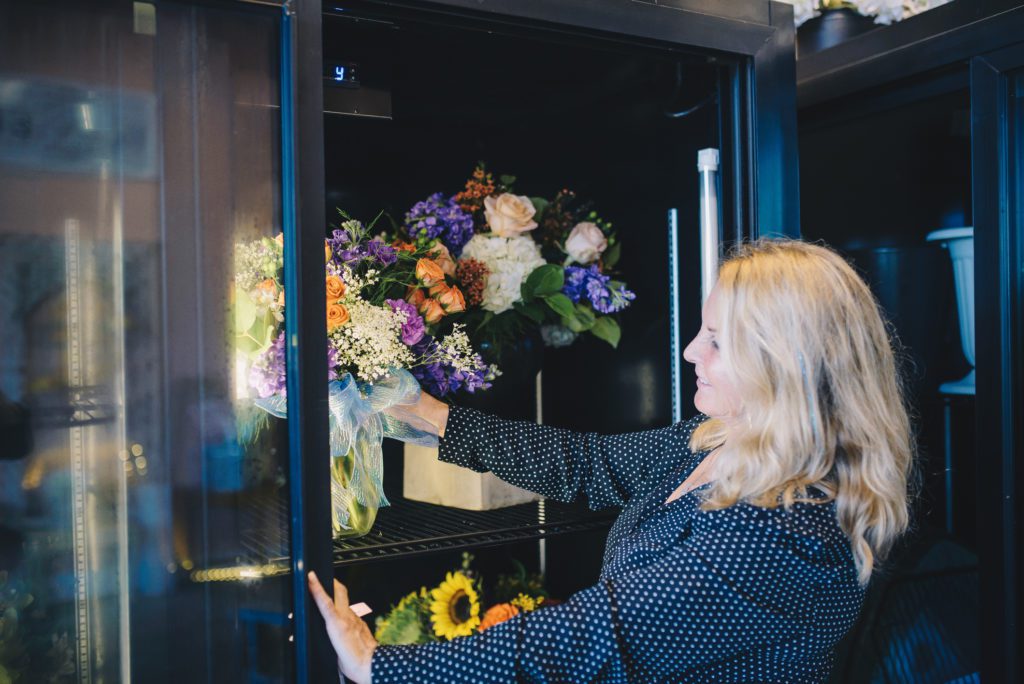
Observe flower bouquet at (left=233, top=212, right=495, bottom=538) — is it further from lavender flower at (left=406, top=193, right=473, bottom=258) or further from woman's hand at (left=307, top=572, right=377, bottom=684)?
woman's hand at (left=307, top=572, right=377, bottom=684)

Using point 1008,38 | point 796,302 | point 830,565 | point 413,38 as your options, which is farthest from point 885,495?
point 413,38

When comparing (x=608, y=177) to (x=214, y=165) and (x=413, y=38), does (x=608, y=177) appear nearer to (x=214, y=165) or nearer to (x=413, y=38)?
(x=413, y=38)

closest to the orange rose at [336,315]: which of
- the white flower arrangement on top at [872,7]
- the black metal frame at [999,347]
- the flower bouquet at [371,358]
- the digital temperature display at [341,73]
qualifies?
the flower bouquet at [371,358]

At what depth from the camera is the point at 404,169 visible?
1.77 m

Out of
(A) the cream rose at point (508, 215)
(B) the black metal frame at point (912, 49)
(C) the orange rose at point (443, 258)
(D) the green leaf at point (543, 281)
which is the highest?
(B) the black metal frame at point (912, 49)

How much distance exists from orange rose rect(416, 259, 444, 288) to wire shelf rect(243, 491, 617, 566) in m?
0.41

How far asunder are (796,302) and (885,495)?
0.27 meters

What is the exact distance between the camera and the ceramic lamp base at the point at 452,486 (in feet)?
5.36

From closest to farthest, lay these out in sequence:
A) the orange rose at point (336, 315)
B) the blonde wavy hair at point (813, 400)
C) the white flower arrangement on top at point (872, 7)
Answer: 1. the blonde wavy hair at point (813, 400)
2. the orange rose at point (336, 315)
3. the white flower arrangement on top at point (872, 7)

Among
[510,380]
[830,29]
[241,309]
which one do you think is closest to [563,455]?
[510,380]

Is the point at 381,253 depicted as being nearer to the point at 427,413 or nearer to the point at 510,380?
the point at 427,413

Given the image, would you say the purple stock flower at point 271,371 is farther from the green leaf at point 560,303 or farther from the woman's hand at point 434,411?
the green leaf at point 560,303

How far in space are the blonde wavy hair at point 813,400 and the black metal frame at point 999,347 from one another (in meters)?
0.46

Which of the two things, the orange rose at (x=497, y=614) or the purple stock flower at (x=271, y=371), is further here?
the orange rose at (x=497, y=614)
